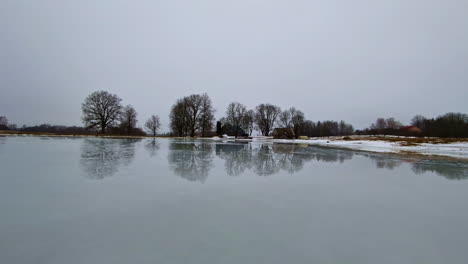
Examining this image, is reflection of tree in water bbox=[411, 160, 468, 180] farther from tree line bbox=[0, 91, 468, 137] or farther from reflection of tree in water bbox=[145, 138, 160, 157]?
tree line bbox=[0, 91, 468, 137]

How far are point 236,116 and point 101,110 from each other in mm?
30988

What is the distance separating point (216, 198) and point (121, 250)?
1.82 meters

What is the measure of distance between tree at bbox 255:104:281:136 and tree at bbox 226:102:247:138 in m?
5.67

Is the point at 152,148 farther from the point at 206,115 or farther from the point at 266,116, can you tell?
the point at 266,116

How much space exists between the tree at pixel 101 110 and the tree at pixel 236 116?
26405 mm

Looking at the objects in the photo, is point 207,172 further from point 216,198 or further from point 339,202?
point 339,202

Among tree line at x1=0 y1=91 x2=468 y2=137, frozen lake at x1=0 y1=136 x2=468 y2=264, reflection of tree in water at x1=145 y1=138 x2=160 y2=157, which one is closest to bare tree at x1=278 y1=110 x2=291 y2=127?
tree line at x1=0 y1=91 x2=468 y2=137

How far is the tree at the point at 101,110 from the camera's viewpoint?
122 feet

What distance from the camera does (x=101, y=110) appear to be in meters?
38.1

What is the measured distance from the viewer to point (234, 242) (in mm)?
2129

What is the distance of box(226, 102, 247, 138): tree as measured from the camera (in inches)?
2151

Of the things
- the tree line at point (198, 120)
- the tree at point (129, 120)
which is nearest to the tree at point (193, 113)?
the tree line at point (198, 120)

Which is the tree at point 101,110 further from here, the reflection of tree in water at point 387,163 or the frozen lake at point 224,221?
the reflection of tree in water at point 387,163

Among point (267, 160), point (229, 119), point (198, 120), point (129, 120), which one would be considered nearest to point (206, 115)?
point (198, 120)
